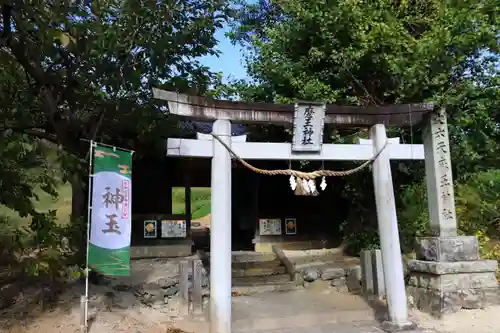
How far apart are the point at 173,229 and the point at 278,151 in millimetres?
6895

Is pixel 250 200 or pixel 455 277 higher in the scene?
pixel 250 200

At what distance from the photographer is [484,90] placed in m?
10.4

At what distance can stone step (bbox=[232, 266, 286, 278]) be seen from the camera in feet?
37.0

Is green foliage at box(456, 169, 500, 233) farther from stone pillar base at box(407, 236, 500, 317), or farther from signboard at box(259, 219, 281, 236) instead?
signboard at box(259, 219, 281, 236)

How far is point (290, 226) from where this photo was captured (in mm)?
14422

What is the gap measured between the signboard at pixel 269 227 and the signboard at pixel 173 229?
254 centimetres

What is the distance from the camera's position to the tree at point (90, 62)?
7051mm

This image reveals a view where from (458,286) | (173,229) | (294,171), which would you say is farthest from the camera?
(173,229)

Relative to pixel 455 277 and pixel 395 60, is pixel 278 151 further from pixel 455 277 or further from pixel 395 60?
pixel 395 60

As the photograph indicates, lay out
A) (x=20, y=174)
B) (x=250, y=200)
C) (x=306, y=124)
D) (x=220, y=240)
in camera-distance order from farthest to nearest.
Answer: (x=250, y=200), (x=306, y=124), (x=20, y=174), (x=220, y=240)

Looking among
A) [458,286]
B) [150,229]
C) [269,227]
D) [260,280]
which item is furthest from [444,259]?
[150,229]

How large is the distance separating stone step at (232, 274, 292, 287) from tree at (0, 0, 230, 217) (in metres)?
4.31

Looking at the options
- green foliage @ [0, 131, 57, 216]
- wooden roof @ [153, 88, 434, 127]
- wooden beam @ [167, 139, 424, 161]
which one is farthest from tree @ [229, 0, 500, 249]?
green foliage @ [0, 131, 57, 216]

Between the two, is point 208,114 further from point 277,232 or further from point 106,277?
point 277,232
